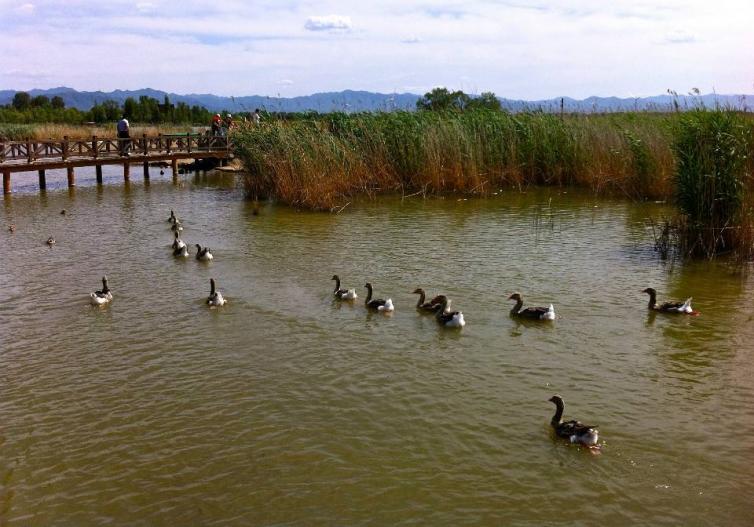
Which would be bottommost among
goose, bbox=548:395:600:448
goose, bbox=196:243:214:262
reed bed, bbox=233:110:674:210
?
goose, bbox=548:395:600:448

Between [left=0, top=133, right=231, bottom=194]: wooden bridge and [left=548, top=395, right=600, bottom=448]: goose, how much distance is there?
26.3 metres

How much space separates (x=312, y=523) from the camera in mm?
6484

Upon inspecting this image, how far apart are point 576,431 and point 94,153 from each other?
29243 mm

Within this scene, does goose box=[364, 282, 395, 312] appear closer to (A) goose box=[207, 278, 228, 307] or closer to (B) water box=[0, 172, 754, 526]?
(B) water box=[0, 172, 754, 526]

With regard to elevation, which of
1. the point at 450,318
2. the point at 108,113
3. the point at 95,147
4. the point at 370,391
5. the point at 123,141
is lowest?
the point at 370,391

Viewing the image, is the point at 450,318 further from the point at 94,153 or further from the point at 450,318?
the point at 94,153

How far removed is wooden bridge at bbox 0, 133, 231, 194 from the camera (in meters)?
29.3

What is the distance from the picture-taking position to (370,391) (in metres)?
9.16

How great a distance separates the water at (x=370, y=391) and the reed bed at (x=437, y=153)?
7.97 meters

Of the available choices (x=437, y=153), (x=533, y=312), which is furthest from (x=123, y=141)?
(x=533, y=312)

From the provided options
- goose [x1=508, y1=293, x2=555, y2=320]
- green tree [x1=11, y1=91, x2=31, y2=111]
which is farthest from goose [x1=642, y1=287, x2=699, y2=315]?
green tree [x1=11, y1=91, x2=31, y2=111]

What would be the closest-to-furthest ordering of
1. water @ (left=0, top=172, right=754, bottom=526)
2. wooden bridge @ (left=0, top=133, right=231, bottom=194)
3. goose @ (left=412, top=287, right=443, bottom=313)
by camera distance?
water @ (left=0, top=172, right=754, bottom=526), goose @ (left=412, top=287, right=443, bottom=313), wooden bridge @ (left=0, top=133, right=231, bottom=194)

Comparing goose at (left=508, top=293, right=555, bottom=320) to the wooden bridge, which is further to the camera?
the wooden bridge

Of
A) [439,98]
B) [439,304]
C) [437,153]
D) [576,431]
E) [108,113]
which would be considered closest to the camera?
[576,431]
